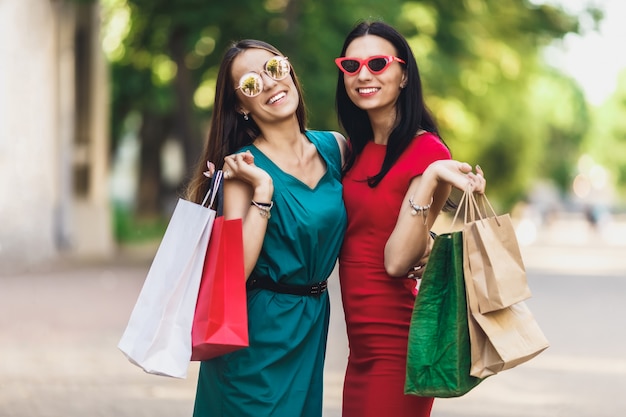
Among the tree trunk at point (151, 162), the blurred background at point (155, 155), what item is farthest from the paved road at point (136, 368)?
the tree trunk at point (151, 162)

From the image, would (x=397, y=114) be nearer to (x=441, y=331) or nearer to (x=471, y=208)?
(x=471, y=208)

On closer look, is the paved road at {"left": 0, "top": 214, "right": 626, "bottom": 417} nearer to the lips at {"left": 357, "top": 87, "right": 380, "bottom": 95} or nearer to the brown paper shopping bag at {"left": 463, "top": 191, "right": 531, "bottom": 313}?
the lips at {"left": 357, "top": 87, "right": 380, "bottom": 95}

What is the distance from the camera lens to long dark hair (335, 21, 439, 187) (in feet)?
14.3

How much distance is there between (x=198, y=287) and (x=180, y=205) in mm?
296

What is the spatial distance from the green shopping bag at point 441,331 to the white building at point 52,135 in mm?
17545

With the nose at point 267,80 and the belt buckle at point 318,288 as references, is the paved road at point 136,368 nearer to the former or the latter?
the belt buckle at point 318,288

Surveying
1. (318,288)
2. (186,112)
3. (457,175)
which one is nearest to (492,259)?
(457,175)

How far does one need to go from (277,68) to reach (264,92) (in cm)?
9

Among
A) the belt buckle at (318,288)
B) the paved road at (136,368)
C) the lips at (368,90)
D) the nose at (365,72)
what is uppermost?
the nose at (365,72)

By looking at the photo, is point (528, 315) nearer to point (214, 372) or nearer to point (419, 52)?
point (214, 372)

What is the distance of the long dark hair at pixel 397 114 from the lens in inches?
171

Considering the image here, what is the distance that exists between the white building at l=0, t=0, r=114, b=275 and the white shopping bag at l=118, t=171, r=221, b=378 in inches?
679

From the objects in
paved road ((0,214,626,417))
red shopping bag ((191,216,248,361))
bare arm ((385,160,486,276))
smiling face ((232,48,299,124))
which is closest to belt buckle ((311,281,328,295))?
bare arm ((385,160,486,276))

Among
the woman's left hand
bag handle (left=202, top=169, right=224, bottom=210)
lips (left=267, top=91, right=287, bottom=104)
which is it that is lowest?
bag handle (left=202, top=169, right=224, bottom=210)
